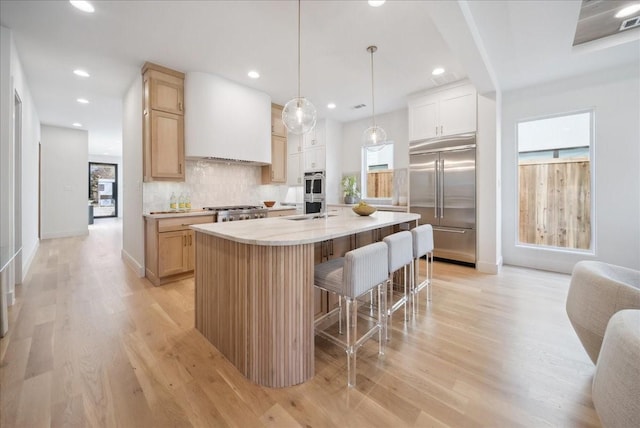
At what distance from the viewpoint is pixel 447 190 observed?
4176 mm

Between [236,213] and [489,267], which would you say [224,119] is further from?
[489,267]

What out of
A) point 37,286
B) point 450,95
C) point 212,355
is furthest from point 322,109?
point 37,286

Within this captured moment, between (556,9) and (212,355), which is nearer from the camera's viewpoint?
(212,355)

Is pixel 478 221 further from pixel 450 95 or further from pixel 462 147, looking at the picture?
pixel 450 95

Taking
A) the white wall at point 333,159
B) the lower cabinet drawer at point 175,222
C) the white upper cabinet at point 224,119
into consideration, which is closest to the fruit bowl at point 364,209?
the lower cabinet drawer at point 175,222

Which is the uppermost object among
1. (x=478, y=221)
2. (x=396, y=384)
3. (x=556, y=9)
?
(x=556, y=9)

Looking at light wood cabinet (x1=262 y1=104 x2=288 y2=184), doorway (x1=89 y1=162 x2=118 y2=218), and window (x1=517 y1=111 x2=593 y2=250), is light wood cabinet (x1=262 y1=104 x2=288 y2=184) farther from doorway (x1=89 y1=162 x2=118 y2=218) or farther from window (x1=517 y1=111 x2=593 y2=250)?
doorway (x1=89 y1=162 x2=118 y2=218)

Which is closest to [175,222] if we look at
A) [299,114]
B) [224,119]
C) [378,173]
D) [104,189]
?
[224,119]

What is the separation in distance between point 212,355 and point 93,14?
3.26 meters

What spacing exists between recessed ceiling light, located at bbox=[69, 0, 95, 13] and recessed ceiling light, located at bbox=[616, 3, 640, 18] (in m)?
4.83

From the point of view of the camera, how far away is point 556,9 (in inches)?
90.4

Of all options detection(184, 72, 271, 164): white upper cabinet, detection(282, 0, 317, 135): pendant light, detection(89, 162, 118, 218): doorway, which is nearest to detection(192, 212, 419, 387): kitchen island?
detection(282, 0, 317, 135): pendant light

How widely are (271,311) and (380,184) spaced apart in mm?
4595

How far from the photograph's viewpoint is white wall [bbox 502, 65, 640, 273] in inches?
128
